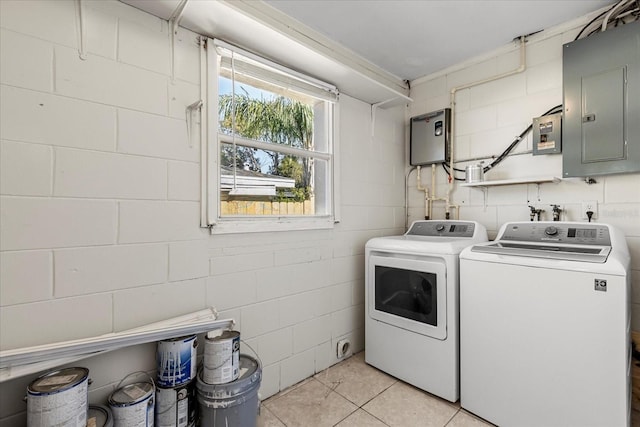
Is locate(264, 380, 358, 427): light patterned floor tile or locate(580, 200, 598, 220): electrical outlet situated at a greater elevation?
locate(580, 200, 598, 220): electrical outlet

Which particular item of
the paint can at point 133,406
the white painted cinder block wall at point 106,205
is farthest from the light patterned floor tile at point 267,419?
the paint can at point 133,406

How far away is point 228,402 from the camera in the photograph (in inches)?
57.2

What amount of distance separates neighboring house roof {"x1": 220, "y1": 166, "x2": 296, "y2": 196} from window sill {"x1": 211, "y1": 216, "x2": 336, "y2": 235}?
0.63 ft

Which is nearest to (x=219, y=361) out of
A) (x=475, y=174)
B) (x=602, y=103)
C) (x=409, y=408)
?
(x=409, y=408)

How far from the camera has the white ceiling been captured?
6.32 ft

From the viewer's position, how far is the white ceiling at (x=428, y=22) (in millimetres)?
1927

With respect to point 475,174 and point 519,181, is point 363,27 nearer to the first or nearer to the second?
point 475,174

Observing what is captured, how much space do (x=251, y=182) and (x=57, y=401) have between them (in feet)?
4.49

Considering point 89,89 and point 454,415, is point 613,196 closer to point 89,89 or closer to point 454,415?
point 454,415

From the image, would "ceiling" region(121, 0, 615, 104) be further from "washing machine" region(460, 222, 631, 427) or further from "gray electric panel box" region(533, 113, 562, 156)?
"washing machine" region(460, 222, 631, 427)

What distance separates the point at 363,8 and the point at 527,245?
1832 millimetres

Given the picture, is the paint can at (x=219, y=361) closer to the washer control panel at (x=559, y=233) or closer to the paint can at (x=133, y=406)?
the paint can at (x=133, y=406)

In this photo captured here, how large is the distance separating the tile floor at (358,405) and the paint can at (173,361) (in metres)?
0.54

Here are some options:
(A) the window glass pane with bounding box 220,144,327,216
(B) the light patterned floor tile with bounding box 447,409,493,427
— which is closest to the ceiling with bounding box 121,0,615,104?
(A) the window glass pane with bounding box 220,144,327,216
